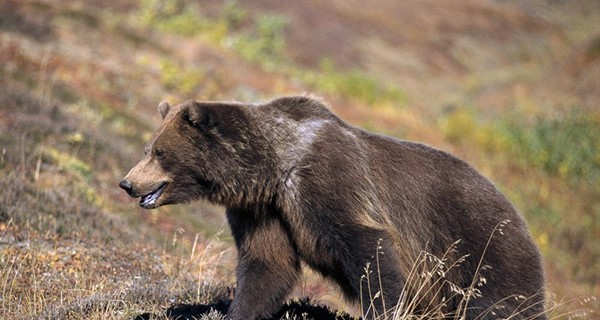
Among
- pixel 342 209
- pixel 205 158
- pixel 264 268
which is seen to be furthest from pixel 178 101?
pixel 342 209

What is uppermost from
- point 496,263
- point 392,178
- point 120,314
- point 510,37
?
point 392,178

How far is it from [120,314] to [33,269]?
3.24 ft

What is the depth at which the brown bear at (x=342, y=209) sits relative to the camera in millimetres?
5242

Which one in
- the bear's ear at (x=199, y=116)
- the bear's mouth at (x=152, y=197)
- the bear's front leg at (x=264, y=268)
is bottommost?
the bear's front leg at (x=264, y=268)

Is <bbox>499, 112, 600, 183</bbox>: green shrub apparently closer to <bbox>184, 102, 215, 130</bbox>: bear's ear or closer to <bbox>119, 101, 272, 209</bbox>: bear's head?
<bbox>119, 101, 272, 209</bbox>: bear's head

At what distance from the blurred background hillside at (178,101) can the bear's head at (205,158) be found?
99cm

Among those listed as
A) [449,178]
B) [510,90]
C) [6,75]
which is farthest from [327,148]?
[510,90]

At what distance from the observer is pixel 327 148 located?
5.45 m

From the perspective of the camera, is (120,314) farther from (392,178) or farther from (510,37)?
(510,37)

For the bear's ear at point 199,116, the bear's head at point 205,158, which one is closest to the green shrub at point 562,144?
the bear's head at point 205,158

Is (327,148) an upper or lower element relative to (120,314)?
upper

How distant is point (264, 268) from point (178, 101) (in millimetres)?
12154

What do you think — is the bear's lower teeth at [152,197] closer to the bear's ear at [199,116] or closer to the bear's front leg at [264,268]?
the bear's ear at [199,116]

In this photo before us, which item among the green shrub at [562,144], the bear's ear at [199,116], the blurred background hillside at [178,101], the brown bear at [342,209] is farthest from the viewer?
the green shrub at [562,144]
